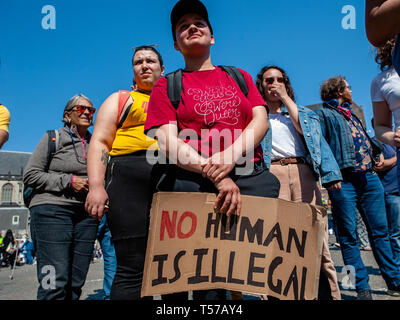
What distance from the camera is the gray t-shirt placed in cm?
270

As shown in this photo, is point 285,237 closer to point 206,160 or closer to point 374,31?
point 206,160

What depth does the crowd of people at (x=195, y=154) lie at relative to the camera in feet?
5.55

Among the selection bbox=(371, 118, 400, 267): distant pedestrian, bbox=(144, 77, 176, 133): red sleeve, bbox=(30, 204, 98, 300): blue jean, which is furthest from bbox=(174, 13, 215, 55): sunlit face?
bbox=(371, 118, 400, 267): distant pedestrian

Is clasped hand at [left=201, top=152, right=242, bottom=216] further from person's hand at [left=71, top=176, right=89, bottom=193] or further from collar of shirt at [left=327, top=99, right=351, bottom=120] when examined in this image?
collar of shirt at [left=327, top=99, right=351, bottom=120]

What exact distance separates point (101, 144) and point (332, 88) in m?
2.86

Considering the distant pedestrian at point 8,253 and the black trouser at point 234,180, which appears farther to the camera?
the distant pedestrian at point 8,253

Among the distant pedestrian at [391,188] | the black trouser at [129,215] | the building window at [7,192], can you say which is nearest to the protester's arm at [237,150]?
the black trouser at [129,215]

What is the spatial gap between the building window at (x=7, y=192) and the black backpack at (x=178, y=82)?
3076 inches

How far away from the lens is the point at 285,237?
5.12ft

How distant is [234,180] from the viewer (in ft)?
5.57

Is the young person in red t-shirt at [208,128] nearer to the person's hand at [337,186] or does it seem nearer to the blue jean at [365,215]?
the person's hand at [337,186]

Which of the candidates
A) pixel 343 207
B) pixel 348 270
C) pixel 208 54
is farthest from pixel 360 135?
pixel 208 54
